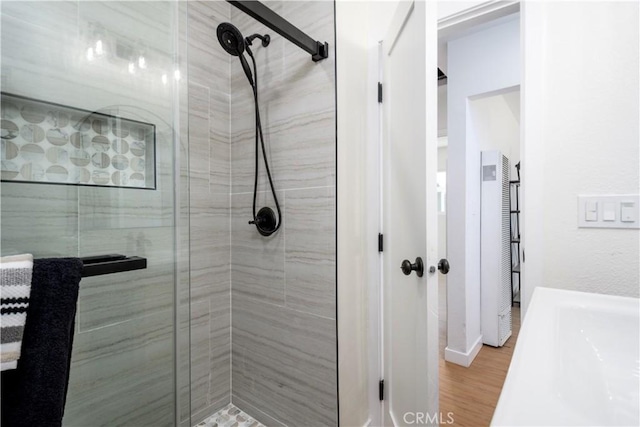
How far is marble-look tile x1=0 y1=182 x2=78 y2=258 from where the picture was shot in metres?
0.67

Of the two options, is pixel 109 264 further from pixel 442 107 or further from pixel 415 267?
pixel 442 107

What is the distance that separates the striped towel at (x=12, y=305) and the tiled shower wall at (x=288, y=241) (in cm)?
95

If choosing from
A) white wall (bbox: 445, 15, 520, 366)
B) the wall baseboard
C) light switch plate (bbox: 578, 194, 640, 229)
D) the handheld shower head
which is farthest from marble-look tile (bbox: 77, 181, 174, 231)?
the wall baseboard

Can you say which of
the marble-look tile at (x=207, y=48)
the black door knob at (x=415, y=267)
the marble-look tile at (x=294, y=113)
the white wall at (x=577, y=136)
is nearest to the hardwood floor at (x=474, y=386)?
the white wall at (x=577, y=136)

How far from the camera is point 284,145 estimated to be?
4.82ft

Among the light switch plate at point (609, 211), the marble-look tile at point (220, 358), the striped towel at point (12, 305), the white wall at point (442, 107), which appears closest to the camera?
the striped towel at point (12, 305)

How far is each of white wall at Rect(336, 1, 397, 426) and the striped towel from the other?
97 centimetres

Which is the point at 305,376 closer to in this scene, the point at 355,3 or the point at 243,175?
the point at 243,175

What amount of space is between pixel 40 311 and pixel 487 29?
9.39 feet

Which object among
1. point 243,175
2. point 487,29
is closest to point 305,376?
point 243,175

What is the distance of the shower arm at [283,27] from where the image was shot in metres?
1.01

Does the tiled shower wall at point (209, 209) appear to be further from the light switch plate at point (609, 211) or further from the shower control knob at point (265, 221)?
the light switch plate at point (609, 211)

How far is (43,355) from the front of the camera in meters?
0.59

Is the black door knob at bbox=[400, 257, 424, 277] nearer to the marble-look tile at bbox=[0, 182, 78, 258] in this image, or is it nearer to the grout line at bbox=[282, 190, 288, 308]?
the grout line at bbox=[282, 190, 288, 308]
